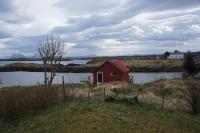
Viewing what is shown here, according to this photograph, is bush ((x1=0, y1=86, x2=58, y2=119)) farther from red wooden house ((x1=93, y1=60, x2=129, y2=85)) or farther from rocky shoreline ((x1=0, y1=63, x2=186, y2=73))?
rocky shoreline ((x1=0, y1=63, x2=186, y2=73))

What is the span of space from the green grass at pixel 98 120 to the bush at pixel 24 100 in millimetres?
542

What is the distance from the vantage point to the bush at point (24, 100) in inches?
615

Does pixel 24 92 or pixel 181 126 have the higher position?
pixel 24 92

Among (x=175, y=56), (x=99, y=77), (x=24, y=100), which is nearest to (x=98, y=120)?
(x=24, y=100)

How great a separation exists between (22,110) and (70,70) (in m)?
105

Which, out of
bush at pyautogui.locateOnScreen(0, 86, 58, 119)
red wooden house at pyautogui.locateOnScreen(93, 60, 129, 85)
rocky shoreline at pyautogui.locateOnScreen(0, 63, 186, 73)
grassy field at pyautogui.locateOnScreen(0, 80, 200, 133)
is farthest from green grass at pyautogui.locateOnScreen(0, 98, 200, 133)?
rocky shoreline at pyautogui.locateOnScreen(0, 63, 186, 73)

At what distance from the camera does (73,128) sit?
41.5 feet

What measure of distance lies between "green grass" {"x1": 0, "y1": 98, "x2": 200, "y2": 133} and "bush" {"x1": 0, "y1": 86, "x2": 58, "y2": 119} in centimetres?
54

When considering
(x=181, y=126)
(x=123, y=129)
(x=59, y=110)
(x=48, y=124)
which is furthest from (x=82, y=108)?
(x=181, y=126)

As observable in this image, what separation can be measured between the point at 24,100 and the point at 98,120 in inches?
171

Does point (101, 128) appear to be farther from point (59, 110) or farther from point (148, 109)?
point (148, 109)

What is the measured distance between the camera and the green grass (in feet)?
41.8

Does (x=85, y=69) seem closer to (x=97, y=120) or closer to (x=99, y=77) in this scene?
(x=99, y=77)

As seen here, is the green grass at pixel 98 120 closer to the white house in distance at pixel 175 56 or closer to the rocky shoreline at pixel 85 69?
the rocky shoreline at pixel 85 69
